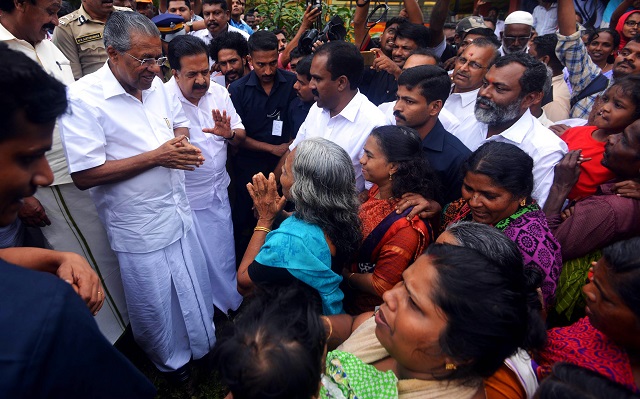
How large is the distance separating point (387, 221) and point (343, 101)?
1.35 meters

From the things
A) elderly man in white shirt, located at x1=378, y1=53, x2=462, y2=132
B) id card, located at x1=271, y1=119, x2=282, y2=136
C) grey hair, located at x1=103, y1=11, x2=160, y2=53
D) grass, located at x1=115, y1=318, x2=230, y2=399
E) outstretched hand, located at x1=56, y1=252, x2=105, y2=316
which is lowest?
grass, located at x1=115, y1=318, x2=230, y2=399

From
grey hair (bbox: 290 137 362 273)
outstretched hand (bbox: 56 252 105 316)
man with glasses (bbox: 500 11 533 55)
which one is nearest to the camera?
outstretched hand (bbox: 56 252 105 316)

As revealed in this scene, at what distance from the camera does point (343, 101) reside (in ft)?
10.1

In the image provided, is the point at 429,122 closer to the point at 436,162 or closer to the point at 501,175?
the point at 436,162

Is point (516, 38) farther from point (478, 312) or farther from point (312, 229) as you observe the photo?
point (478, 312)

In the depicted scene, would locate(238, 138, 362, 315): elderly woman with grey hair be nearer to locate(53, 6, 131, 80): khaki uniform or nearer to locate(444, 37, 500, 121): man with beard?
locate(444, 37, 500, 121): man with beard

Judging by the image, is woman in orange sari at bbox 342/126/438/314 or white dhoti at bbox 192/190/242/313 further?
white dhoti at bbox 192/190/242/313

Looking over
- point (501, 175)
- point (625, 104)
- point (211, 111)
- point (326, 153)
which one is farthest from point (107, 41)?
point (625, 104)

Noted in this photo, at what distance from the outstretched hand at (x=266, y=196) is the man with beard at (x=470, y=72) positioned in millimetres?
2026

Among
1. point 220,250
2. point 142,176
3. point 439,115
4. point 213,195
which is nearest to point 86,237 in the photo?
point 142,176

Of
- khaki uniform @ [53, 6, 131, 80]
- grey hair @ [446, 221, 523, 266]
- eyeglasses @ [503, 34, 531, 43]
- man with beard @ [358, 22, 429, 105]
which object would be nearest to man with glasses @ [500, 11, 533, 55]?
eyeglasses @ [503, 34, 531, 43]

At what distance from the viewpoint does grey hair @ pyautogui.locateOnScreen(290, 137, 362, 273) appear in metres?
1.87

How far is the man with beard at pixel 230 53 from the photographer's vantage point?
4023 mm

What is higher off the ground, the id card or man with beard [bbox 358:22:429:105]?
man with beard [bbox 358:22:429:105]
